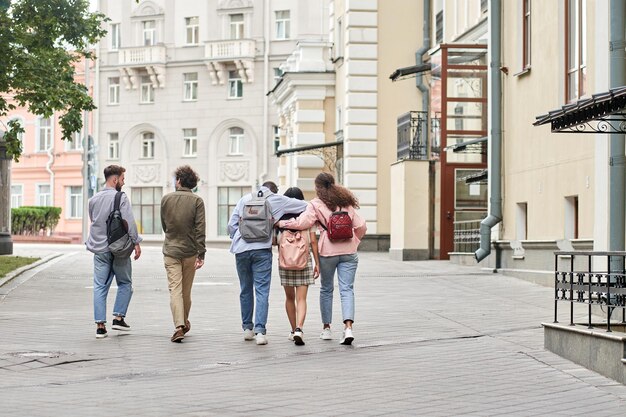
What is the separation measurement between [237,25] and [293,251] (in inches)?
2218

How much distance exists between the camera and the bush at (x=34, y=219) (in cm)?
6469

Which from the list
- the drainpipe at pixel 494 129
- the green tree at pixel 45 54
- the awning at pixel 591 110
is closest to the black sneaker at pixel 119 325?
the awning at pixel 591 110

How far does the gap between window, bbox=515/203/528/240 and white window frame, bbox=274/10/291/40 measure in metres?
43.3

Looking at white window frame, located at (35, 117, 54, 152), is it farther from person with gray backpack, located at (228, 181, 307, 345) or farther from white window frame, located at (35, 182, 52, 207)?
person with gray backpack, located at (228, 181, 307, 345)

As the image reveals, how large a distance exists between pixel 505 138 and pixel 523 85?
64.5 inches

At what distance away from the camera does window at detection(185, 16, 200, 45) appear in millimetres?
70438

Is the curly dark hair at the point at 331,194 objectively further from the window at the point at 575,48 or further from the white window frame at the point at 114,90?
the white window frame at the point at 114,90

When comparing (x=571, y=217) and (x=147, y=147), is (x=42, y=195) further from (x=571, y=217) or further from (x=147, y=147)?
(x=571, y=217)

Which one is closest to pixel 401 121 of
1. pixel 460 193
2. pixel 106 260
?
pixel 460 193

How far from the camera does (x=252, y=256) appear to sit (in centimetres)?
1414

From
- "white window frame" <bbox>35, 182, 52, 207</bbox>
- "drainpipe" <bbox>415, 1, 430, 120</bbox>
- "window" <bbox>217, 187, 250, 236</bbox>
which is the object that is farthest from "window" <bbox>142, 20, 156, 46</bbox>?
"drainpipe" <bbox>415, 1, 430, 120</bbox>

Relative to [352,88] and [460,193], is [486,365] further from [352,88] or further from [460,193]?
[352,88]

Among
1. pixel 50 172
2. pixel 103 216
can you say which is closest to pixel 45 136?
pixel 50 172

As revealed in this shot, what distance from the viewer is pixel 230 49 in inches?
2709
